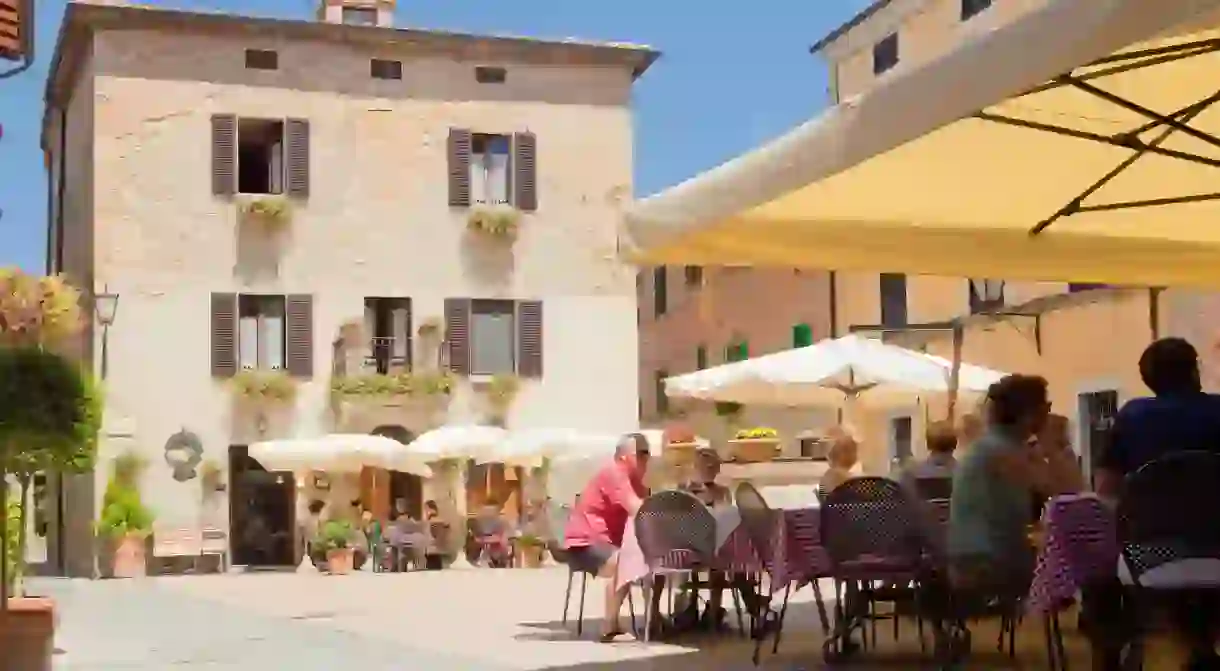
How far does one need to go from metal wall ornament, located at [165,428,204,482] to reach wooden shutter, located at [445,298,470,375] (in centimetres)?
411

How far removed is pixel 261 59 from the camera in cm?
2675

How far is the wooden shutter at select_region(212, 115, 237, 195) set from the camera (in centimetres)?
2614

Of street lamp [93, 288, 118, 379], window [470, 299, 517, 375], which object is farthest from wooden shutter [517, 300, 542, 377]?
street lamp [93, 288, 118, 379]

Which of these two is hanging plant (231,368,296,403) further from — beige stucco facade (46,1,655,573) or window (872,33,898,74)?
window (872,33,898,74)

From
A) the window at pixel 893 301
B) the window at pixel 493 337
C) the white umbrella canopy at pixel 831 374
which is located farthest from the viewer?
the window at pixel 493 337

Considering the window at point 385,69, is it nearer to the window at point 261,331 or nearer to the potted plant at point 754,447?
the window at point 261,331

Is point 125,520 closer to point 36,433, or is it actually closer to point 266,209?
point 266,209

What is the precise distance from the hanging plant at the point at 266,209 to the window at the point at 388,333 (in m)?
1.83

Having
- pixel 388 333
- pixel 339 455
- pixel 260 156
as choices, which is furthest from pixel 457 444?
pixel 260 156

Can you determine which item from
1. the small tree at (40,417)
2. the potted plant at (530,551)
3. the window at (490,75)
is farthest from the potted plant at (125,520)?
the small tree at (40,417)

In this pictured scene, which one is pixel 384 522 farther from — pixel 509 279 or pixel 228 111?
pixel 228 111

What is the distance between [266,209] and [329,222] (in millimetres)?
1030

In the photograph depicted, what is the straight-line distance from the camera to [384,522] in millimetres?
26094

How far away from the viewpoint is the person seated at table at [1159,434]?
5496 mm
